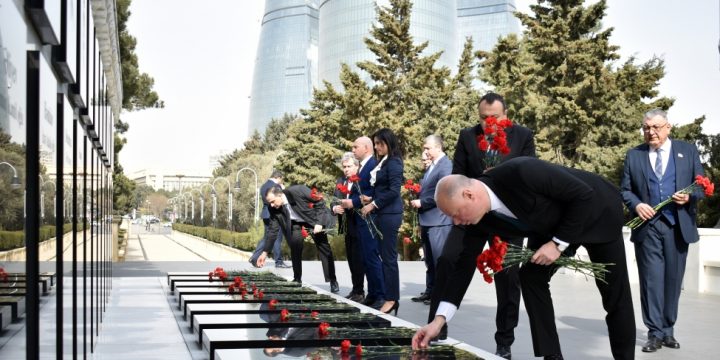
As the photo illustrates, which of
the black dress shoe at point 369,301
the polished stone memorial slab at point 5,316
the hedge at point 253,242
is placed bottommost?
the hedge at point 253,242

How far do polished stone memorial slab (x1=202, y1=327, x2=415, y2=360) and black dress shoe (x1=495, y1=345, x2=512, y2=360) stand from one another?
675 millimetres

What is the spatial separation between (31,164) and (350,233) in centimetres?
719

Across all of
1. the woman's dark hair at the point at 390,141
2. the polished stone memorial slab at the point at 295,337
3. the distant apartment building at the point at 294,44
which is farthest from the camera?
the distant apartment building at the point at 294,44

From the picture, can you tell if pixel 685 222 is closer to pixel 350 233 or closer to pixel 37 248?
pixel 350 233

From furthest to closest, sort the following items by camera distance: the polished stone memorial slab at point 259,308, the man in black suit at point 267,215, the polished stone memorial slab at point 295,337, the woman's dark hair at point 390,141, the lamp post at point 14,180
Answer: the man in black suit at point 267,215
the woman's dark hair at point 390,141
the polished stone memorial slab at point 259,308
the polished stone memorial slab at point 295,337
the lamp post at point 14,180

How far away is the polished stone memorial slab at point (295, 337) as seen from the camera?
5148mm

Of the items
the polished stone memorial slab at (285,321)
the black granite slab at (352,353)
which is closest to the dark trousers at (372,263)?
the polished stone memorial slab at (285,321)

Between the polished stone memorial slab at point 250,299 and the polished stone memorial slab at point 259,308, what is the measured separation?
0.18 meters

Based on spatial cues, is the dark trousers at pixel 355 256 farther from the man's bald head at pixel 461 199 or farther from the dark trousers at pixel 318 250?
the man's bald head at pixel 461 199

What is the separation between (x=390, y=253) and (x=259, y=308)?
1732 millimetres

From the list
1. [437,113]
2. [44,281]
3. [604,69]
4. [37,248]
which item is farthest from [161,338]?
[437,113]

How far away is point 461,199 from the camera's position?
12.2 ft

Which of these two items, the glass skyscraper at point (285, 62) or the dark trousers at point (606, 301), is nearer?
the dark trousers at point (606, 301)

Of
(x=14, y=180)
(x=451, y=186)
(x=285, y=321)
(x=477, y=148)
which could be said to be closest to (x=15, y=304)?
(x=14, y=180)
